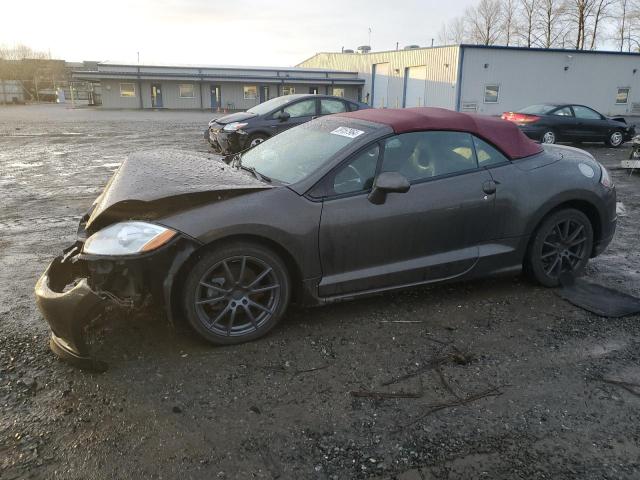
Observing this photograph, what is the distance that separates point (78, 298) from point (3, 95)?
61.5 m

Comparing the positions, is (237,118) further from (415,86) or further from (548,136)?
(415,86)

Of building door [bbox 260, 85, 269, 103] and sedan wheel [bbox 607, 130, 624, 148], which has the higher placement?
building door [bbox 260, 85, 269, 103]

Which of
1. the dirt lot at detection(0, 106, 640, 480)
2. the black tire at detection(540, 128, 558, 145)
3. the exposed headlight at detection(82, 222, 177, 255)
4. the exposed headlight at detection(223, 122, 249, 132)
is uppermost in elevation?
the exposed headlight at detection(223, 122, 249, 132)

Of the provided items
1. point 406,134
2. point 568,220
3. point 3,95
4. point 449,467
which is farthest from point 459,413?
point 3,95

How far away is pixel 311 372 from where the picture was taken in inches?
126

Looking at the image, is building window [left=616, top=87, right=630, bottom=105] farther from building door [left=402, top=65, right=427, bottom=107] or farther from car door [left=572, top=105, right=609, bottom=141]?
car door [left=572, top=105, right=609, bottom=141]

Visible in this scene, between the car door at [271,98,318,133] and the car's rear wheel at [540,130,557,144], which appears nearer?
the car door at [271,98,318,133]

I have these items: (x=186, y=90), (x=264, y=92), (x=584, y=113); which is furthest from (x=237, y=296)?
(x=186, y=90)

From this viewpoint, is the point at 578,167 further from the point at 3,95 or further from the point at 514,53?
the point at 3,95

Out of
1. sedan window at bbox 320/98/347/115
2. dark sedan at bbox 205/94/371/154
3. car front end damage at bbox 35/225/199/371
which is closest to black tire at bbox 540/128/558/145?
dark sedan at bbox 205/94/371/154

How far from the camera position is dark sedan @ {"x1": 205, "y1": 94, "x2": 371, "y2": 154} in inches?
489

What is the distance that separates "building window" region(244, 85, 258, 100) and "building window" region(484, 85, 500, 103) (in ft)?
72.6

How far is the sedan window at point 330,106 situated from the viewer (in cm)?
A: 1352

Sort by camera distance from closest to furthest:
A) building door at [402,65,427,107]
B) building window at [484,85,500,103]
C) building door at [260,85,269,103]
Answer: building window at [484,85,500,103], building door at [402,65,427,107], building door at [260,85,269,103]
